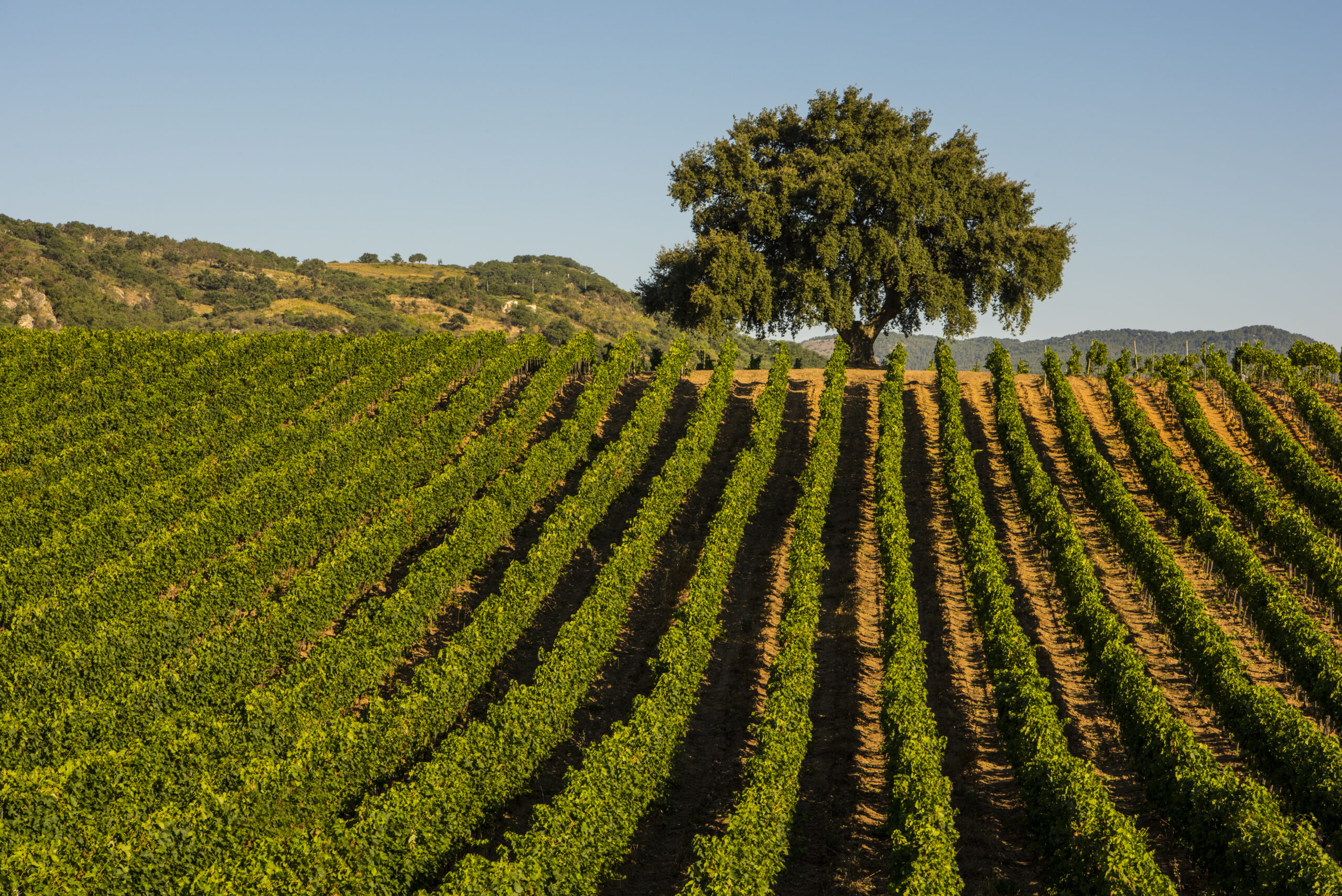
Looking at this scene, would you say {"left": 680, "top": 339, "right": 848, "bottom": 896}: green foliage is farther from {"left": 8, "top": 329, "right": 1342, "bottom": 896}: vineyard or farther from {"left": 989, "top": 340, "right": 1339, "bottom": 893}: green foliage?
{"left": 989, "top": 340, "right": 1339, "bottom": 893}: green foliage

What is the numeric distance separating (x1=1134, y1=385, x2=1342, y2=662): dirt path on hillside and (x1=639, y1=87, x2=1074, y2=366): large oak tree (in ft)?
34.8

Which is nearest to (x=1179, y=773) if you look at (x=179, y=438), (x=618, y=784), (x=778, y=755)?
(x=778, y=755)

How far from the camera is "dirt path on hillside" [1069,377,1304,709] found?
21547 mm

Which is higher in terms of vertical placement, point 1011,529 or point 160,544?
point 1011,529

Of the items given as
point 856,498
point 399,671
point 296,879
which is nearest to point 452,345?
point 856,498

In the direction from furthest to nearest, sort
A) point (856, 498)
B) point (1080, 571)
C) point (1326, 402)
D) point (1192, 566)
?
point (1326, 402) → point (856, 498) → point (1192, 566) → point (1080, 571)

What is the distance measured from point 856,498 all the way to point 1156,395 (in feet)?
58.1

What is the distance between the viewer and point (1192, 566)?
26766mm

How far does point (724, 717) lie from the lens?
20031 millimetres

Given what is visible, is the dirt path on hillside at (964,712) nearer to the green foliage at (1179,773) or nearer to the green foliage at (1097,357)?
the green foliage at (1179,773)

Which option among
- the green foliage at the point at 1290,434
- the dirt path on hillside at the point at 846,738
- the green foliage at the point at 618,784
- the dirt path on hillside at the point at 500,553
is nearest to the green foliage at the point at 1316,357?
the green foliage at the point at 1290,434

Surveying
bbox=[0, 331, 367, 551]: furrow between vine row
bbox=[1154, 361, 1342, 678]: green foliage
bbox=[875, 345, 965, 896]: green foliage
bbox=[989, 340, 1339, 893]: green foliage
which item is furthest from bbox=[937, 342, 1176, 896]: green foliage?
bbox=[0, 331, 367, 551]: furrow between vine row

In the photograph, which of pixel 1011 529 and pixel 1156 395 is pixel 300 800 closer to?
pixel 1011 529

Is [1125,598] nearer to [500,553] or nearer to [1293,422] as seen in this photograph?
[500,553]
